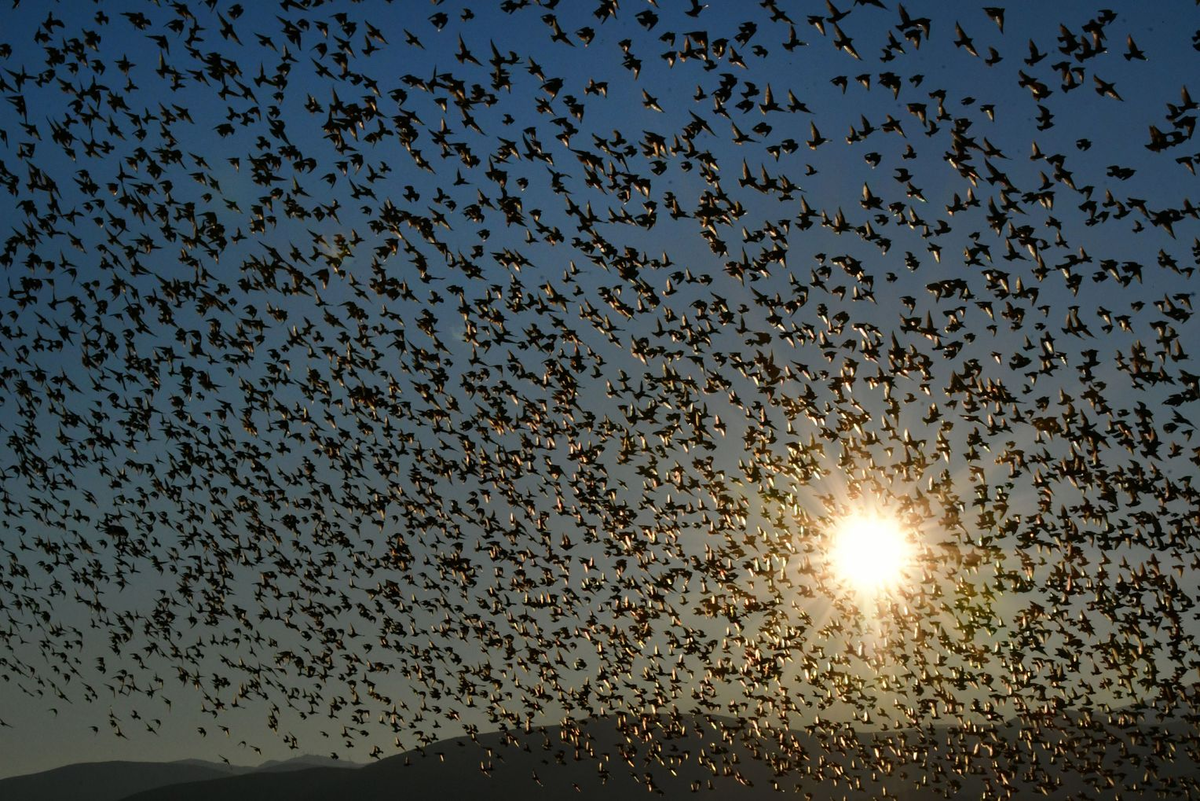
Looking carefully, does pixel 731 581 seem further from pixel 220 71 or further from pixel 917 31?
pixel 220 71

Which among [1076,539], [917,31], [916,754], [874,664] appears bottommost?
[916,754]

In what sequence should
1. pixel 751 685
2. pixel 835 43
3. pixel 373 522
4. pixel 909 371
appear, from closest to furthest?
pixel 835 43 → pixel 909 371 → pixel 373 522 → pixel 751 685

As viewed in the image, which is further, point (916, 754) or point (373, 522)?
point (916, 754)

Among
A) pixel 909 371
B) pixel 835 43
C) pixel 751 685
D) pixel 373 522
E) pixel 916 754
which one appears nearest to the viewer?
pixel 835 43

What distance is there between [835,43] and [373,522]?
745 inches

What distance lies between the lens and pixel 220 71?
20.1m

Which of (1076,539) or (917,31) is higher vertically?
(917,31)

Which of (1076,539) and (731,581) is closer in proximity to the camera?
(1076,539)

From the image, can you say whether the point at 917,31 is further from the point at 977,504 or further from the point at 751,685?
the point at 751,685

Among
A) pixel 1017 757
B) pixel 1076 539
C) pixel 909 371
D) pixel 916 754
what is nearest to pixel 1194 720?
pixel 1017 757

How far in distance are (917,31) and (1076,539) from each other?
48.9 ft

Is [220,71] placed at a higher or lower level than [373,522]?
higher

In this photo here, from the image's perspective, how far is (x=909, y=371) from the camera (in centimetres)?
2309

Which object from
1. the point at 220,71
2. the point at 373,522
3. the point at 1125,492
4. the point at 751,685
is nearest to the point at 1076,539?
the point at 1125,492
